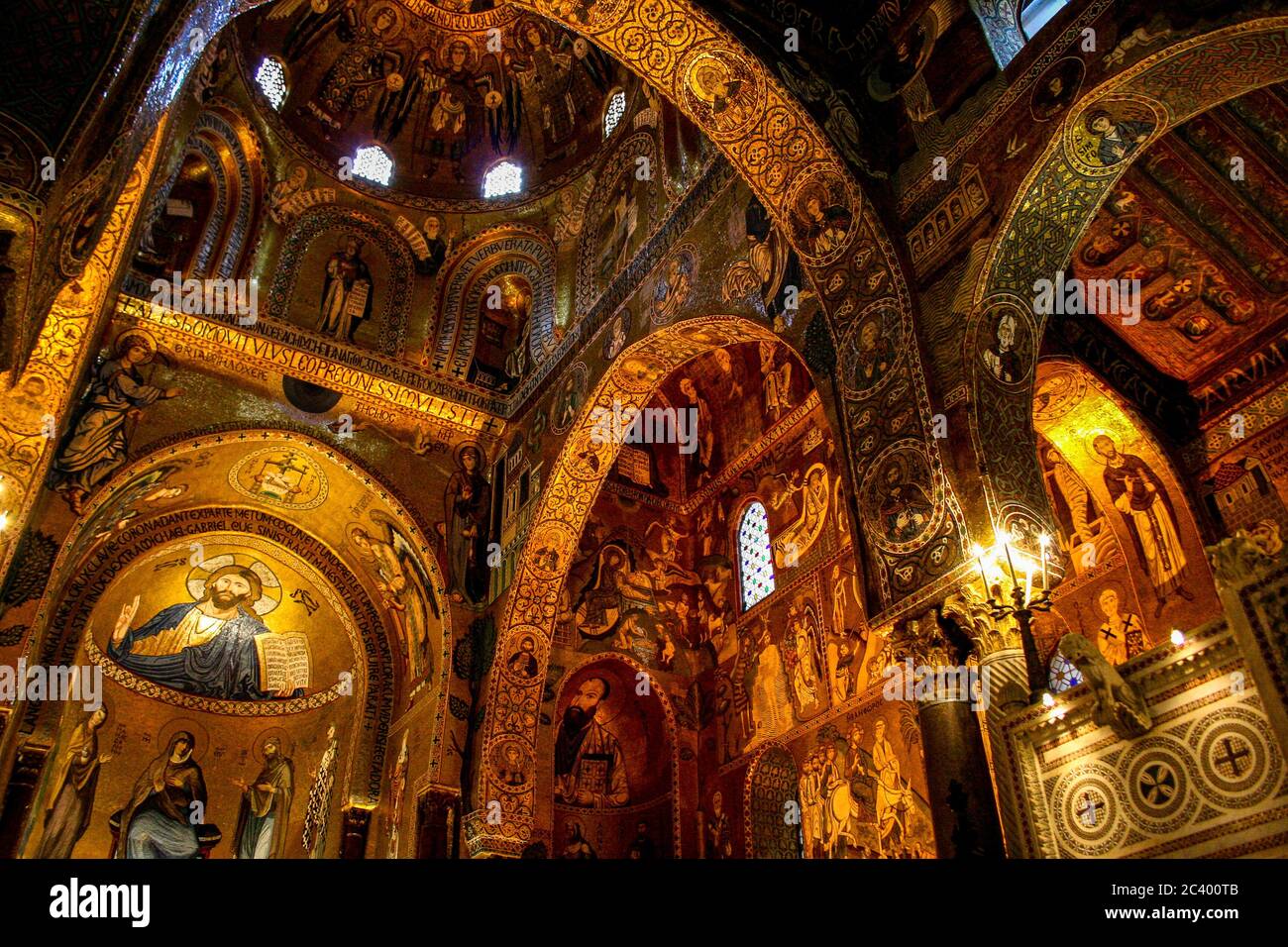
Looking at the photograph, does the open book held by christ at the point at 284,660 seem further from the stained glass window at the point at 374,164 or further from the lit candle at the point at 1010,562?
the lit candle at the point at 1010,562

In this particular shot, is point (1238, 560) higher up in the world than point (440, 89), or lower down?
lower down

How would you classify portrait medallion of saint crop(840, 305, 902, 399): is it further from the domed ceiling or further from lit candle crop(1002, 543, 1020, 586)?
the domed ceiling

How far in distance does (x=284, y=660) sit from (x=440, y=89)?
29.4ft

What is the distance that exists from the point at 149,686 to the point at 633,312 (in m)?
8.69

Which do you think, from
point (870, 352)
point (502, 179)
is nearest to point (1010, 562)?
point (870, 352)

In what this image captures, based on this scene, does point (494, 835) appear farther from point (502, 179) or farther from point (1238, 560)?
point (502, 179)

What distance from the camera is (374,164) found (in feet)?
49.7

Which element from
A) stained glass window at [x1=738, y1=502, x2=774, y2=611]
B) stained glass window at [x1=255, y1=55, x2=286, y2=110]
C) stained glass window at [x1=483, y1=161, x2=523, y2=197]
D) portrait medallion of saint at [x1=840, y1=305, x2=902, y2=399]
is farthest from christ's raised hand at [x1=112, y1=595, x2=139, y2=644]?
portrait medallion of saint at [x1=840, y1=305, x2=902, y2=399]

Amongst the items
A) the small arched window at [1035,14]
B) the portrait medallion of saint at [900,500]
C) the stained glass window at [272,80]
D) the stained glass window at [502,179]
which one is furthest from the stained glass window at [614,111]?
the portrait medallion of saint at [900,500]

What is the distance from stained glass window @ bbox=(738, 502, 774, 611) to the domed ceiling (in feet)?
18.6

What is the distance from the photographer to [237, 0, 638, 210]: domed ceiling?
14445 millimetres

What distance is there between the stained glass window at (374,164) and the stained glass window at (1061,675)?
11247mm

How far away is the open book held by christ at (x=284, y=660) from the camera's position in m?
15.0

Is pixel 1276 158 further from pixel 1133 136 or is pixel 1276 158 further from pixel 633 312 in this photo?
pixel 633 312
